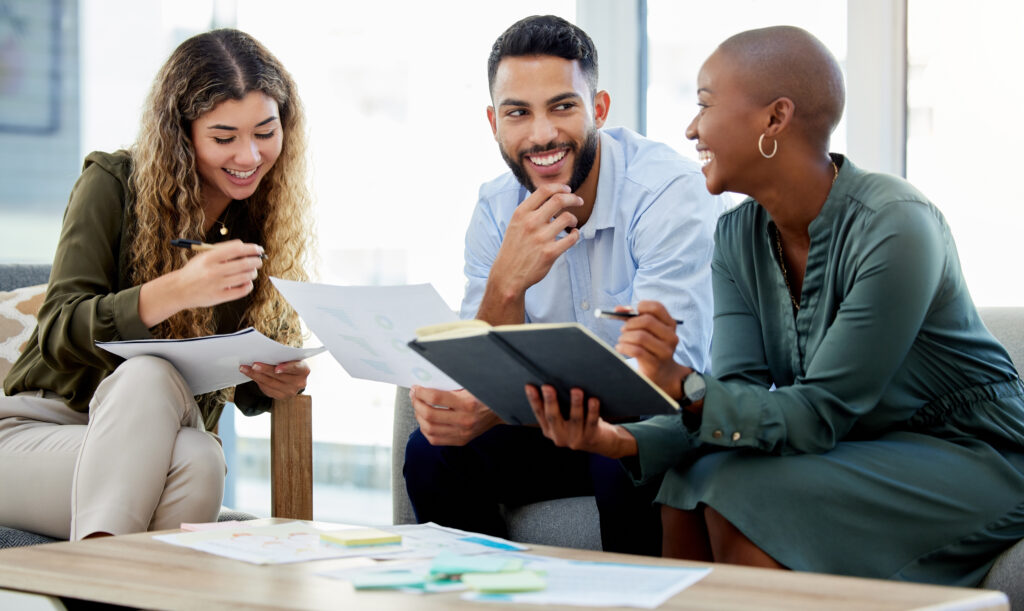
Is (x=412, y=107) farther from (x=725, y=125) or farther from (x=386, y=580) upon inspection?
(x=386, y=580)

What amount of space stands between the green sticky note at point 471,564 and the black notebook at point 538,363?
24cm

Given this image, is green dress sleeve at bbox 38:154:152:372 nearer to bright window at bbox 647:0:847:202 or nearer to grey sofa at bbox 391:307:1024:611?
grey sofa at bbox 391:307:1024:611

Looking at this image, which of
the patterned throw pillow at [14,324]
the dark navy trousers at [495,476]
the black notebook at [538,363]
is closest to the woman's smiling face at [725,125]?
the black notebook at [538,363]

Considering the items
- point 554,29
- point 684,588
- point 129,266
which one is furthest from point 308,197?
point 684,588

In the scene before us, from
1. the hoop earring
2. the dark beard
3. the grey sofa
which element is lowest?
the grey sofa

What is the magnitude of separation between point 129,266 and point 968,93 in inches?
74.0

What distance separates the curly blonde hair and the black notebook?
34.7 inches

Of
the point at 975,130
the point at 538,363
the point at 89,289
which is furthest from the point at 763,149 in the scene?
the point at 89,289

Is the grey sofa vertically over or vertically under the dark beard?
under

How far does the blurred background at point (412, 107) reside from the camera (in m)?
2.41

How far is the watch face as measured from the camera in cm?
135

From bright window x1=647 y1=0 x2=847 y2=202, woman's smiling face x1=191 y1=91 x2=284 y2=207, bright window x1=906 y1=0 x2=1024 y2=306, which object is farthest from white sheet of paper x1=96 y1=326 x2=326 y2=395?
bright window x1=906 y1=0 x2=1024 y2=306

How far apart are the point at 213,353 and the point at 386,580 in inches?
33.3

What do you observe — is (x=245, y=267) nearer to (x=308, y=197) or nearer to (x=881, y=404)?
(x=308, y=197)
